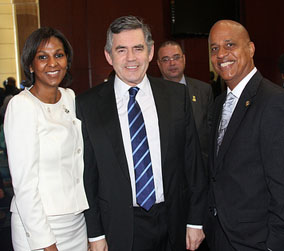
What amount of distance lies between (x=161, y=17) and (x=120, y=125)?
4.88 m

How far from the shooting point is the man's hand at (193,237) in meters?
2.25

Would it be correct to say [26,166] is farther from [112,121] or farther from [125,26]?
[125,26]

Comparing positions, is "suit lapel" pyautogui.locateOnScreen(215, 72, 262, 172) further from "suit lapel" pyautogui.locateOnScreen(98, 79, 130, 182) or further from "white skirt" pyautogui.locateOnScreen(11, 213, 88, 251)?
"white skirt" pyautogui.locateOnScreen(11, 213, 88, 251)

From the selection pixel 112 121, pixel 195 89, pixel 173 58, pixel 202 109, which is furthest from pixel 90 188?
pixel 173 58

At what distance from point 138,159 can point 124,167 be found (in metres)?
0.10

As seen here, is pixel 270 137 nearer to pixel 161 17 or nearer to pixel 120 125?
pixel 120 125

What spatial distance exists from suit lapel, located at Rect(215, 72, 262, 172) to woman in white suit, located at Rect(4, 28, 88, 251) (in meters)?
0.81

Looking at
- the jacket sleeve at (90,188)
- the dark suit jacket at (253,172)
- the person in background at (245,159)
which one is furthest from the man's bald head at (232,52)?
the jacket sleeve at (90,188)

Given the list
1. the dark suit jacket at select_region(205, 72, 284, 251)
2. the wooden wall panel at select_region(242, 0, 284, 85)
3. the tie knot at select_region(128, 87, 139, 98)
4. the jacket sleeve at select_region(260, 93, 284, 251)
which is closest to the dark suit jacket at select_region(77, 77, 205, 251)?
the tie knot at select_region(128, 87, 139, 98)

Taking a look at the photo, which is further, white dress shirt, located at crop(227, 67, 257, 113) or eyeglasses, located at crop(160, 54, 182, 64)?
eyeglasses, located at crop(160, 54, 182, 64)

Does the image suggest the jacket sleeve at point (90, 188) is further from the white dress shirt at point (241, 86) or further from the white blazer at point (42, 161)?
the white dress shirt at point (241, 86)

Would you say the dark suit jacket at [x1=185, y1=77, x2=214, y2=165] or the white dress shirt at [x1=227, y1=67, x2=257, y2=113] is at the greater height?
the white dress shirt at [x1=227, y1=67, x2=257, y2=113]

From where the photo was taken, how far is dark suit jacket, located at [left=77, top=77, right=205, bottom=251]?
82.4 inches

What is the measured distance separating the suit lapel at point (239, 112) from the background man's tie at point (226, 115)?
0.38ft
